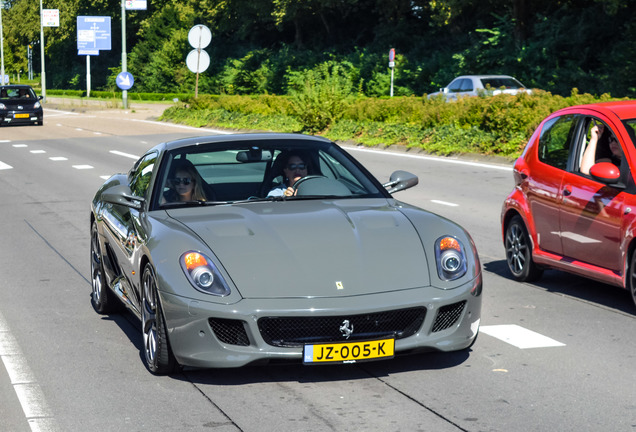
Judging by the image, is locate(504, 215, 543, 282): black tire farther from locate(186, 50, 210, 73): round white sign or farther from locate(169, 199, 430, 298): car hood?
locate(186, 50, 210, 73): round white sign

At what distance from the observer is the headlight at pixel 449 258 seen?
593 cm

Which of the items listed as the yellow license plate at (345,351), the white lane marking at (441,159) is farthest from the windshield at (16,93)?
the yellow license plate at (345,351)

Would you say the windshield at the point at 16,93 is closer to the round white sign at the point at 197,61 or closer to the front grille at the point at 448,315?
the round white sign at the point at 197,61

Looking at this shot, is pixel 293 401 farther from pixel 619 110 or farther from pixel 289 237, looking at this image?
pixel 619 110

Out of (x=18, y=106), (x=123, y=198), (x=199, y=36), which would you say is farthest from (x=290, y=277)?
(x=18, y=106)

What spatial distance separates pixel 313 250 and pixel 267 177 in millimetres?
1663

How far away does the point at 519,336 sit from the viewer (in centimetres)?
704

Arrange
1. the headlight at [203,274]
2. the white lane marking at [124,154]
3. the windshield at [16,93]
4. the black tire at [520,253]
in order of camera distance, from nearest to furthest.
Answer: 1. the headlight at [203,274]
2. the black tire at [520,253]
3. the white lane marking at [124,154]
4. the windshield at [16,93]

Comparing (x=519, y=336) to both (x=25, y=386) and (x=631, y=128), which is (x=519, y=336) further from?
(x=25, y=386)

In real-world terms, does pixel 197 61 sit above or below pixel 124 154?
above

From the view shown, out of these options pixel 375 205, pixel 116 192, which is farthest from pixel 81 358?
pixel 375 205

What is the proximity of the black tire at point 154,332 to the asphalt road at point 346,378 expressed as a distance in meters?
0.09

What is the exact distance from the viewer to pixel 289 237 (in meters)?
6.05

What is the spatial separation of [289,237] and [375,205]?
0.87 m
